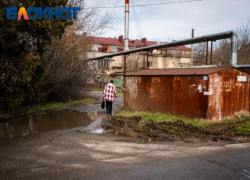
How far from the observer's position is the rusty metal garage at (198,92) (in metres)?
8.27

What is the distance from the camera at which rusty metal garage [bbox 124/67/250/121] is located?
8.27 metres

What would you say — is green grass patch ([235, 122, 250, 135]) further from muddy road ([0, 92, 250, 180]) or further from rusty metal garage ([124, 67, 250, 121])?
muddy road ([0, 92, 250, 180])

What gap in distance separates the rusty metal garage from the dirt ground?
0.84m

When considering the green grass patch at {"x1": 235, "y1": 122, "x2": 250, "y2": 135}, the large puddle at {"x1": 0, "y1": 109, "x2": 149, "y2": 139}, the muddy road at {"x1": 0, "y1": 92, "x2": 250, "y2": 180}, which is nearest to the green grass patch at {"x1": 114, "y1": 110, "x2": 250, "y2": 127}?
the green grass patch at {"x1": 235, "y1": 122, "x2": 250, "y2": 135}

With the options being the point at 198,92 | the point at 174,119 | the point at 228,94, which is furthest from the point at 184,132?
the point at 228,94

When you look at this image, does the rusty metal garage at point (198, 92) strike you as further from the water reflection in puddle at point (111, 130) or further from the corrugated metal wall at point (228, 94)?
the water reflection in puddle at point (111, 130)

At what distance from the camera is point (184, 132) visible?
7078mm

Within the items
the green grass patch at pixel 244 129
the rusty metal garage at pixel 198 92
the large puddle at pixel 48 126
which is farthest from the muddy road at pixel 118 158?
the rusty metal garage at pixel 198 92

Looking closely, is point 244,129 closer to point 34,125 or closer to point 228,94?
point 228,94

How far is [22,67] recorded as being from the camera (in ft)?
24.5

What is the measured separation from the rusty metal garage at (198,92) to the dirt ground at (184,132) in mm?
845

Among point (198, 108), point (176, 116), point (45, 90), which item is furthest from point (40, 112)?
point (198, 108)

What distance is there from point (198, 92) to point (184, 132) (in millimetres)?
2055

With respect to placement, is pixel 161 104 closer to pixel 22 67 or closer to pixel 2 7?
pixel 22 67
